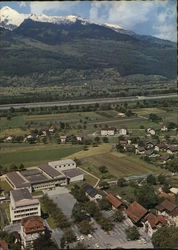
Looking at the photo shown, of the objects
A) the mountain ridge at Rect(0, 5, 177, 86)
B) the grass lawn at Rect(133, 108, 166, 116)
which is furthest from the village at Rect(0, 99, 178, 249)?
the mountain ridge at Rect(0, 5, 177, 86)

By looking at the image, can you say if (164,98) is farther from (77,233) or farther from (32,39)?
(32,39)

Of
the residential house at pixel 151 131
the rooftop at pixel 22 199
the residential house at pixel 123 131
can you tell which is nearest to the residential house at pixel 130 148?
the residential house at pixel 123 131

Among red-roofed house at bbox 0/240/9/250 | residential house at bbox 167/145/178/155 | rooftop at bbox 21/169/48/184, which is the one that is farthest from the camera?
residential house at bbox 167/145/178/155

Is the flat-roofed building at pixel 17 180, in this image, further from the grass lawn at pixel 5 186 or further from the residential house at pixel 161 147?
the residential house at pixel 161 147

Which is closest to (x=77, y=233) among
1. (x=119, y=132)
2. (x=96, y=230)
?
(x=96, y=230)

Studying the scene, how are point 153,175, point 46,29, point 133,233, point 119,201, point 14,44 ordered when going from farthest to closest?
point 46,29 < point 14,44 < point 153,175 < point 119,201 < point 133,233

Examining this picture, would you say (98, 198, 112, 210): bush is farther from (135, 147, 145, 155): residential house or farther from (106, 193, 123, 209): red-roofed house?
(135, 147, 145, 155): residential house
